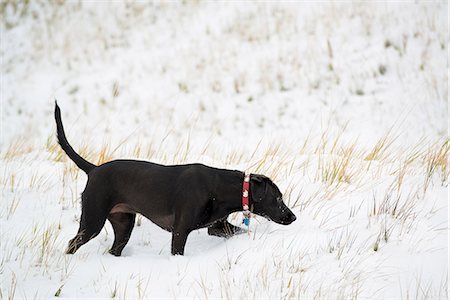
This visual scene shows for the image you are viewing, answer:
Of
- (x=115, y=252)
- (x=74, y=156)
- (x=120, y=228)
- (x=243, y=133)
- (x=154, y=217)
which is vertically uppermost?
(x=74, y=156)

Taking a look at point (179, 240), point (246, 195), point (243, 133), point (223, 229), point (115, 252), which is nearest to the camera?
point (179, 240)

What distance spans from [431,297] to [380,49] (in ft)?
31.0

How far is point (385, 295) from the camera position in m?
3.47

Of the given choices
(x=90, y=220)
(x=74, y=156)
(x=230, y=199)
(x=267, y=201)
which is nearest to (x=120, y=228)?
(x=90, y=220)

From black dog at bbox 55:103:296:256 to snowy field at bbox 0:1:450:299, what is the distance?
0.23 m

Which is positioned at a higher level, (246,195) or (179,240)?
(246,195)

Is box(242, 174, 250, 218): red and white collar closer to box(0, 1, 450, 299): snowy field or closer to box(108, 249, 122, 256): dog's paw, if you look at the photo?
box(0, 1, 450, 299): snowy field

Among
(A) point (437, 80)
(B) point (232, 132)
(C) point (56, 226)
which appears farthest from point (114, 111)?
(C) point (56, 226)

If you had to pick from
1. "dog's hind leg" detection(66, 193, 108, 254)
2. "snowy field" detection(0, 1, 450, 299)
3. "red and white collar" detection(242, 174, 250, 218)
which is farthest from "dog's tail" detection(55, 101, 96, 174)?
"red and white collar" detection(242, 174, 250, 218)

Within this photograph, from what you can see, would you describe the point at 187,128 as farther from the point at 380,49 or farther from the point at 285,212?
the point at 285,212

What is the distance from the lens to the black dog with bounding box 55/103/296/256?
4.12 metres

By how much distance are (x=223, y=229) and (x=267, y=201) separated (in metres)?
0.46

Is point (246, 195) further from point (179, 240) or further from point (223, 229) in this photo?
point (179, 240)

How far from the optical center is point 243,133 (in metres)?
10.8
